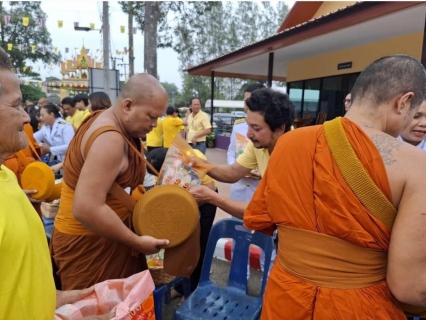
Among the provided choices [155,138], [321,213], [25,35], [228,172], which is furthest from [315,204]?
[25,35]

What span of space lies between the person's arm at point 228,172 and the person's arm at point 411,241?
61.8 inches

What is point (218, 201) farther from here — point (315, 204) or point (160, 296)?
point (315, 204)

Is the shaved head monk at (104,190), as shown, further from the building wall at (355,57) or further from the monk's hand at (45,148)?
the building wall at (355,57)

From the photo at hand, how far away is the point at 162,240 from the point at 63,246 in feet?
1.99

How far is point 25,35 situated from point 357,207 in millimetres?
34333

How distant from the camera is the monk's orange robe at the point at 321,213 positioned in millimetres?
1185

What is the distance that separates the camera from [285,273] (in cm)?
142

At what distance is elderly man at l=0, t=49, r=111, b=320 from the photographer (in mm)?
887

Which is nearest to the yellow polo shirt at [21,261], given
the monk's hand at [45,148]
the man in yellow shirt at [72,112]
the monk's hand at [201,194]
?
the monk's hand at [201,194]

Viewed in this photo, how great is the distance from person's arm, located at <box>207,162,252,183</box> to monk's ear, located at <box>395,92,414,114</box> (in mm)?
1490

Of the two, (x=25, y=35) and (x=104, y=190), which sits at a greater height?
(x=25, y=35)

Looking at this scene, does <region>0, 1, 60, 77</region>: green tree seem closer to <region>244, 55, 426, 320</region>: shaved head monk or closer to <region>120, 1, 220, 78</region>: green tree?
<region>120, 1, 220, 78</region>: green tree

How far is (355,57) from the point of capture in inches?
326

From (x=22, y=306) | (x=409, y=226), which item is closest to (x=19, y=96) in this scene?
(x=22, y=306)
